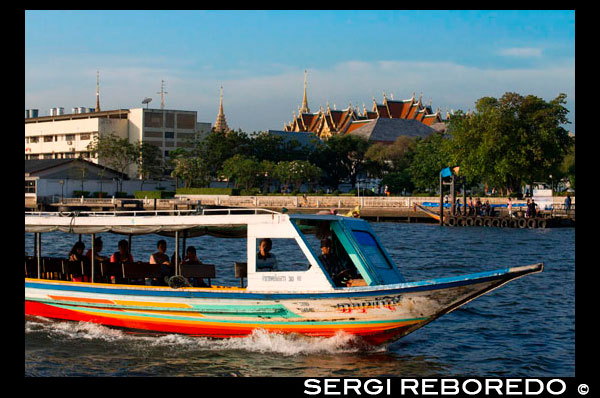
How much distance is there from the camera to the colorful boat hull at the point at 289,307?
1371 centimetres

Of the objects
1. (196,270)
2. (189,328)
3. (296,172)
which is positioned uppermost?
(296,172)

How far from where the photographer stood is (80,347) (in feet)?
51.6

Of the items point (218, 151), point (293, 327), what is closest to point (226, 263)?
point (293, 327)

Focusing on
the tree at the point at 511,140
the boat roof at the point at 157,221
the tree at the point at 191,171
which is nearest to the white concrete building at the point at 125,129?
the tree at the point at 191,171

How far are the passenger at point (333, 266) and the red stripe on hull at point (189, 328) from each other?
98cm

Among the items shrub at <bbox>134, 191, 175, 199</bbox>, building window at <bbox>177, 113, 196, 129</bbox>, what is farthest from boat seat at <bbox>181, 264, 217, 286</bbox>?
building window at <bbox>177, 113, 196, 129</bbox>

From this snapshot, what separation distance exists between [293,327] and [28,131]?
118 m

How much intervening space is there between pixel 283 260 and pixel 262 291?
715 inches

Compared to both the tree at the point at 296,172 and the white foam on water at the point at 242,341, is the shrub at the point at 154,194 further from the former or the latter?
the white foam on water at the point at 242,341

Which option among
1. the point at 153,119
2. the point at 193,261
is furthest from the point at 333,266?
the point at 153,119

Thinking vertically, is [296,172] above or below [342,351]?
above

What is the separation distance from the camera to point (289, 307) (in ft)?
46.7

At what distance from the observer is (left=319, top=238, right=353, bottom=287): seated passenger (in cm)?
1483

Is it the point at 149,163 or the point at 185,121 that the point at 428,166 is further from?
the point at 185,121
